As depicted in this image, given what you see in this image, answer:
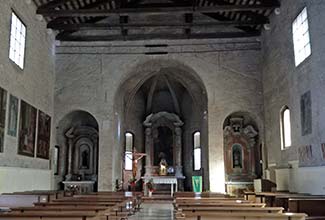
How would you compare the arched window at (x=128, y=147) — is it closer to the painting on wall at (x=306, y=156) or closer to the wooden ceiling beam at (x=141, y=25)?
the wooden ceiling beam at (x=141, y=25)

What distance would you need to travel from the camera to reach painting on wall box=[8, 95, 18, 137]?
493 inches

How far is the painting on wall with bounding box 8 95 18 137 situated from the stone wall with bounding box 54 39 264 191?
5.07 m

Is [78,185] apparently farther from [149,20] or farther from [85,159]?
[149,20]

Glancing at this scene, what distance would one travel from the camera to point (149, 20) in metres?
19.0

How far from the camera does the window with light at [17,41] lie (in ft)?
43.4

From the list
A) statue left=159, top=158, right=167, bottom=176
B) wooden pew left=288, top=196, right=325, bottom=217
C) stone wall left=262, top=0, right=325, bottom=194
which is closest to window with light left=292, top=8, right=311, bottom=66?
stone wall left=262, top=0, right=325, bottom=194

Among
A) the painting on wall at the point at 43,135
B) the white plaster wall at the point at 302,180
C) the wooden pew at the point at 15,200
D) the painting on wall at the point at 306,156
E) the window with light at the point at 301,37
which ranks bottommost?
the wooden pew at the point at 15,200

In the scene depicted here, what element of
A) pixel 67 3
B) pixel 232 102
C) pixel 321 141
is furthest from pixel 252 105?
pixel 67 3

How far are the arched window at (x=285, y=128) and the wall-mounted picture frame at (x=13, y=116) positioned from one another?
1004cm

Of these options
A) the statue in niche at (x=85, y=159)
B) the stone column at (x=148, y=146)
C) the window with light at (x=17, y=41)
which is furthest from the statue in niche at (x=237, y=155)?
the window with light at (x=17, y=41)

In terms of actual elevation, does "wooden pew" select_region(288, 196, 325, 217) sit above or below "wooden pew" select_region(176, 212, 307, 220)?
below

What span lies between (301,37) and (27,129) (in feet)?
33.8

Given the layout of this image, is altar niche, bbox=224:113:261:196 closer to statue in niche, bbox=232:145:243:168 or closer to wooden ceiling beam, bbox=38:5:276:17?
statue in niche, bbox=232:145:243:168

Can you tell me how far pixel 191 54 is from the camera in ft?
60.3
